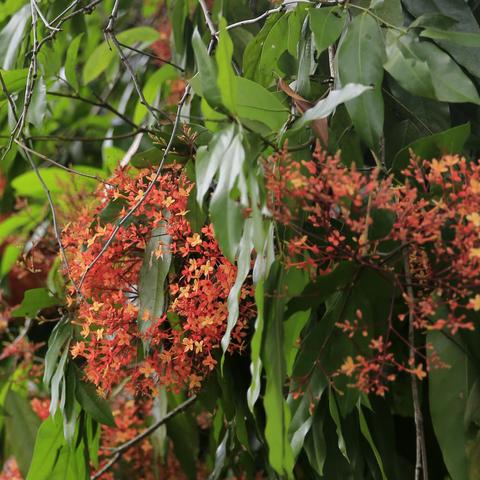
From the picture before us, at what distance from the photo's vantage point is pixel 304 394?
97 centimetres

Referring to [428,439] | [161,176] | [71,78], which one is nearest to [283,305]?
[161,176]

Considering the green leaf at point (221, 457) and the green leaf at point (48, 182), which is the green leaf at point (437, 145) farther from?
the green leaf at point (48, 182)

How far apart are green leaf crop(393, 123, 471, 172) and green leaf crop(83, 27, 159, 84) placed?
1.07 m

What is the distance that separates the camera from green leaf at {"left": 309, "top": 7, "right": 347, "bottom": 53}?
1042 mm

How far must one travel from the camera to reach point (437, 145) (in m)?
0.99

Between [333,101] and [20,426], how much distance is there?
48.0 inches

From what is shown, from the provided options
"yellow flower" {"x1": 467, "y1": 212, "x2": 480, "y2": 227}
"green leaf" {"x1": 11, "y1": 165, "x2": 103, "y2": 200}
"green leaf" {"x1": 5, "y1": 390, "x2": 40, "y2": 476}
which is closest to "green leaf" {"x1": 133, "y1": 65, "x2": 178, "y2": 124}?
"green leaf" {"x1": 11, "y1": 165, "x2": 103, "y2": 200}

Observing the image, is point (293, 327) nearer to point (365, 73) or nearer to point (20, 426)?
point (365, 73)

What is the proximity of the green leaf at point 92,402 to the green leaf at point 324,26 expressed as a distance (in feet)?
1.92

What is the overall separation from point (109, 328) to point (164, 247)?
0.39ft

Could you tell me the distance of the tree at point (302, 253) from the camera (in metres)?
0.85

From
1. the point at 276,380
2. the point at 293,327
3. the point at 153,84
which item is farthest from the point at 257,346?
the point at 153,84

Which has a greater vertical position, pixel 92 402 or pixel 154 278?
pixel 154 278

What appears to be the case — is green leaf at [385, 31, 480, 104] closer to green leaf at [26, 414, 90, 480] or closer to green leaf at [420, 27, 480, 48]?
green leaf at [420, 27, 480, 48]
